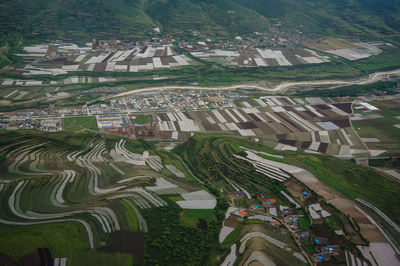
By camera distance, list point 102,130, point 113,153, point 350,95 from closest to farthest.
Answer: point 113,153
point 102,130
point 350,95

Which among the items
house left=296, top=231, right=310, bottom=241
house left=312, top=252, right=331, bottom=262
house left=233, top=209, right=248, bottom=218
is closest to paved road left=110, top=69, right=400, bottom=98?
house left=233, top=209, right=248, bottom=218

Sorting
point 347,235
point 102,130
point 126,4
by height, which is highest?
point 126,4

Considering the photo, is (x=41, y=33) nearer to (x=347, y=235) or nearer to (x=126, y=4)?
(x=126, y=4)

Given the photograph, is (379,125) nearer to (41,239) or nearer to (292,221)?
(292,221)

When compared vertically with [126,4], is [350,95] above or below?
below

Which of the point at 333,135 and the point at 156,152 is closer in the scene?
the point at 156,152

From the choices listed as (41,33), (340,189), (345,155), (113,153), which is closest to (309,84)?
(345,155)

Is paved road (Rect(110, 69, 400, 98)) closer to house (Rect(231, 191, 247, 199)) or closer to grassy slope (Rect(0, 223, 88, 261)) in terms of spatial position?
house (Rect(231, 191, 247, 199))
